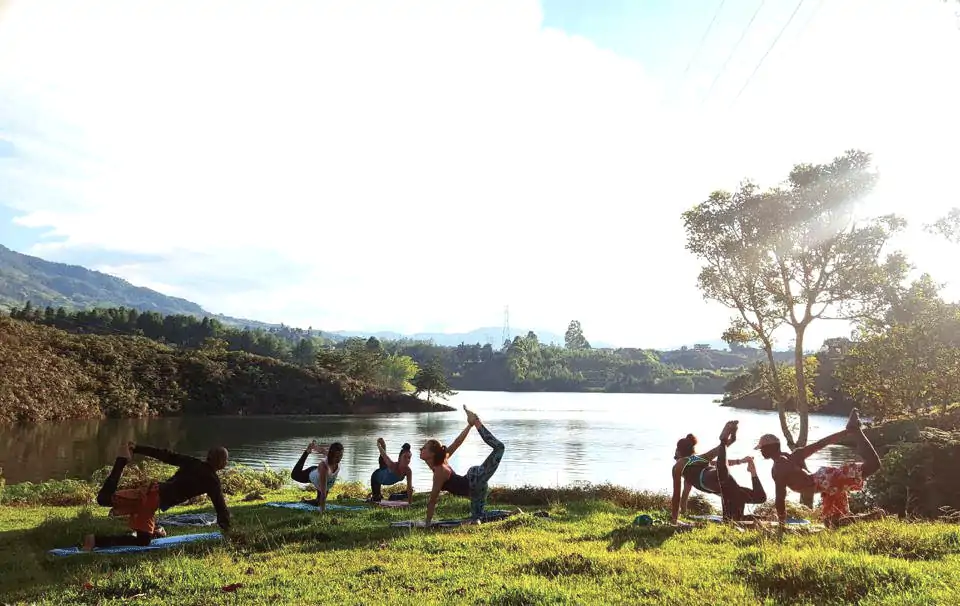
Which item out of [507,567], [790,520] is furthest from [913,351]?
[507,567]

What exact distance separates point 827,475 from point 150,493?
11.0 meters

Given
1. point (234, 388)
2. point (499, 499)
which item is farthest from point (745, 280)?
point (234, 388)

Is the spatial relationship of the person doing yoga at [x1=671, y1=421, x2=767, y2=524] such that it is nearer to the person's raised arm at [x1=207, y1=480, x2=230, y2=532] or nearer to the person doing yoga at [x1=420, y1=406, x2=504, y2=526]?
the person doing yoga at [x1=420, y1=406, x2=504, y2=526]

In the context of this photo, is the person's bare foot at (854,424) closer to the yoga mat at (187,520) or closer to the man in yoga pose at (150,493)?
the man in yoga pose at (150,493)

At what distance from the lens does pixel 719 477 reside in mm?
11281

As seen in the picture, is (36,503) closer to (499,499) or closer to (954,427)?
(499,499)

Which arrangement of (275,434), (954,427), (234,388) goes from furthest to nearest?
(234,388)
(275,434)
(954,427)

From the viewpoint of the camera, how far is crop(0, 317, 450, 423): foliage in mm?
73125

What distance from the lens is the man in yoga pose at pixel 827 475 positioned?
10297mm

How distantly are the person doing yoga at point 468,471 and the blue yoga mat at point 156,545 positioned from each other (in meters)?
3.73

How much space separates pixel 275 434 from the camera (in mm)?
61812

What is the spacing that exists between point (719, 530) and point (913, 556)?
3.06 meters

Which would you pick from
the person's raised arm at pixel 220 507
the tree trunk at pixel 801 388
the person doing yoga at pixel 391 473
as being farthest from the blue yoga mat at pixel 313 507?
the tree trunk at pixel 801 388

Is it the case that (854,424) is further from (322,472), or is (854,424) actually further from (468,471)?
(322,472)
